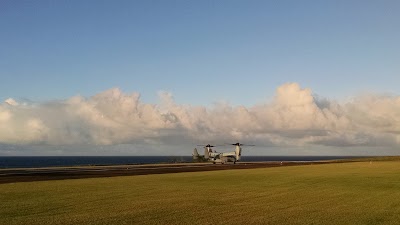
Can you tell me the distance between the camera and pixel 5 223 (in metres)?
20.7

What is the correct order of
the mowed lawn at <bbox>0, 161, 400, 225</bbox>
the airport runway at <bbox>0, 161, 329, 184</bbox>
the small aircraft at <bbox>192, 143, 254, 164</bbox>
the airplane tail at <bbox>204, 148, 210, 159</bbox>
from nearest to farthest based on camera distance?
1. the mowed lawn at <bbox>0, 161, 400, 225</bbox>
2. the airport runway at <bbox>0, 161, 329, 184</bbox>
3. the small aircraft at <bbox>192, 143, 254, 164</bbox>
4. the airplane tail at <bbox>204, 148, 210, 159</bbox>

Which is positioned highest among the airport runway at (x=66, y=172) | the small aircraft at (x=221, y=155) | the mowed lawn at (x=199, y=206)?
the small aircraft at (x=221, y=155)

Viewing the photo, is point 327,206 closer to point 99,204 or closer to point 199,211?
point 199,211

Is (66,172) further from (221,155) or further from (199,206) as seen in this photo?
(221,155)

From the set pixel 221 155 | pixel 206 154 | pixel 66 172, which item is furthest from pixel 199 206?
pixel 206 154

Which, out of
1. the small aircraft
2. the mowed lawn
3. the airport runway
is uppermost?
the small aircraft

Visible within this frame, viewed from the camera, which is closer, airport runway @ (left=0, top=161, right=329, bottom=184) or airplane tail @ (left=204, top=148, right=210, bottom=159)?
airport runway @ (left=0, top=161, right=329, bottom=184)

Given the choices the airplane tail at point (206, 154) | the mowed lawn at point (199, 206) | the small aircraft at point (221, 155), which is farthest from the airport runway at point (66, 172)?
the airplane tail at point (206, 154)

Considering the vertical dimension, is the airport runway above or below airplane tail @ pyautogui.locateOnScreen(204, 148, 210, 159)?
below

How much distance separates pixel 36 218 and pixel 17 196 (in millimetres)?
11167

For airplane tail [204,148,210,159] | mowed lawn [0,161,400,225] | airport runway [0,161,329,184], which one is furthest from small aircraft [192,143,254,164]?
mowed lawn [0,161,400,225]

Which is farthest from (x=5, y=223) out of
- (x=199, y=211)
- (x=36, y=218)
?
(x=199, y=211)

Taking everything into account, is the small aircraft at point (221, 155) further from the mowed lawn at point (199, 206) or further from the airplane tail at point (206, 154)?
the mowed lawn at point (199, 206)

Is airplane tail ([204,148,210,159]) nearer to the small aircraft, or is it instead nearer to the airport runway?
the small aircraft
